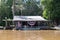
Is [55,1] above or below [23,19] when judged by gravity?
above

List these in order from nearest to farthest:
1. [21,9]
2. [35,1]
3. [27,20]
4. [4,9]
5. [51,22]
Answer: [27,20] → [51,22] → [4,9] → [21,9] → [35,1]

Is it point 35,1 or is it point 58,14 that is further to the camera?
point 35,1

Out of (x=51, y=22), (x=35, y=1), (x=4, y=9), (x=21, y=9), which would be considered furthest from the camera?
(x=35, y=1)

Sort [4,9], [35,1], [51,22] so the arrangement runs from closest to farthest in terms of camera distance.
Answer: [51,22] → [4,9] → [35,1]

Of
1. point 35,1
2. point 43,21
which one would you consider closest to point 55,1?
point 43,21

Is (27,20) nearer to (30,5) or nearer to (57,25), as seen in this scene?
(57,25)

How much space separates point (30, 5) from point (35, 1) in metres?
2.66

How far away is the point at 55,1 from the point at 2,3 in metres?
13.4

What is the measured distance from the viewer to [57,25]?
114 feet

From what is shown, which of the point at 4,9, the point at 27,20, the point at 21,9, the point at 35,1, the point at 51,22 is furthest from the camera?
the point at 35,1

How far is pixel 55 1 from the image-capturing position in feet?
108

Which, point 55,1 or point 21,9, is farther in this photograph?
point 21,9

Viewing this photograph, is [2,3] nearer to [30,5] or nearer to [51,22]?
[30,5]

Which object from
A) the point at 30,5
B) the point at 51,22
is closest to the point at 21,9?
the point at 30,5
